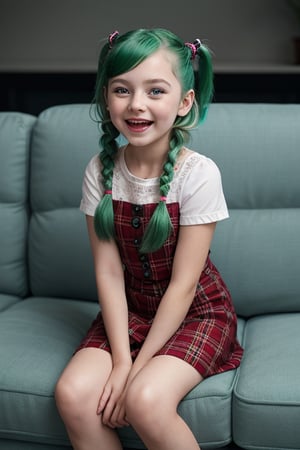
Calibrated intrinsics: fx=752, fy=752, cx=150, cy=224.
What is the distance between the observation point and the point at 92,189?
5.95 ft

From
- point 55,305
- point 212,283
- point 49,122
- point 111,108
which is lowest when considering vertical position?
point 55,305

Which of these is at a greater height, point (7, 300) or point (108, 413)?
point (108, 413)

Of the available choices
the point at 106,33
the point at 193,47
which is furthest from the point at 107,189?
the point at 106,33

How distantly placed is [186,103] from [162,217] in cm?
27

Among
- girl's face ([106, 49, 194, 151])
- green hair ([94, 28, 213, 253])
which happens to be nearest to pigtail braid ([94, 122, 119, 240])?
green hair ([94, 28, 213, 253])

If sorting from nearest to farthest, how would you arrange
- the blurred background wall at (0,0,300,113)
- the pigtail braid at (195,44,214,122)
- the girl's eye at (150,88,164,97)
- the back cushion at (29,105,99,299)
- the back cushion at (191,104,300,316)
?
the girl's eye at (150,88,164,97), the pigtail braid at (195,44,214,122), the back cushion at (191,104,300,316), the back cushion at (29,105,99,299), the blurred background wall at (0,0,300,113)

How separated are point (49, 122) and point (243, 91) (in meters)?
1.52

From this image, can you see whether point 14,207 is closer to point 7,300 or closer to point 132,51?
point 7,300

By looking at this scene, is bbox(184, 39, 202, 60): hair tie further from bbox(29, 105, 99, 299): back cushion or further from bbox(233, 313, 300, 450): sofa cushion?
bbox(233, 313, 300, 450): sofa cushion

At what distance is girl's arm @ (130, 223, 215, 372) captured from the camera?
5.61 feet

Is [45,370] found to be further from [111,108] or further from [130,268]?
[111,108]

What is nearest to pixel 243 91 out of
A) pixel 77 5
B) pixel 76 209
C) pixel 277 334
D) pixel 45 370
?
pixel 77 5

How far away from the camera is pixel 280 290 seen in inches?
82.2

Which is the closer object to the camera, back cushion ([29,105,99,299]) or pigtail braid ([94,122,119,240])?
pigtail braid ([94,122,119,240])
